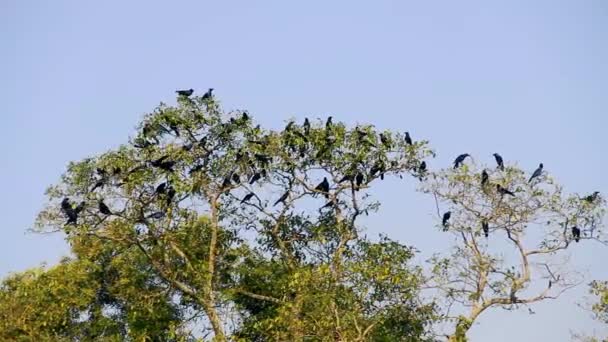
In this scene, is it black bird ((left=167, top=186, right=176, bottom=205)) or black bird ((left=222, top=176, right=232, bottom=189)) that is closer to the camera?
black bird ((left=167, top=186, right=176, bottom=205))

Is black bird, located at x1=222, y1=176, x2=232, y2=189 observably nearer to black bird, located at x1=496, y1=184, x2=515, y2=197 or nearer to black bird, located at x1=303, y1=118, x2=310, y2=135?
black bird, located at x1=303, y1=118, x2=310, y2=135

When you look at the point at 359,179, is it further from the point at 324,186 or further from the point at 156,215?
the point at 156,215

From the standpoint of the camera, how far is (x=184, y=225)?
51.1 ft

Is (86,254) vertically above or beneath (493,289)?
above

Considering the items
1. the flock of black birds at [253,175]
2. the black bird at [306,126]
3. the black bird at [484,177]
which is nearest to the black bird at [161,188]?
the flock of black birds at [253,175]

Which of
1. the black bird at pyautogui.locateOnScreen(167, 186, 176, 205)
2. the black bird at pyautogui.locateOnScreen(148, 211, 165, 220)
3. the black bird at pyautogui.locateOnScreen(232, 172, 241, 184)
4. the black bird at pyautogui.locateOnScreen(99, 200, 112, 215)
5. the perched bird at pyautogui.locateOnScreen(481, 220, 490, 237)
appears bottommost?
the perched bird at pyautogui.locateOnScreen(481, 220, 490, 237)

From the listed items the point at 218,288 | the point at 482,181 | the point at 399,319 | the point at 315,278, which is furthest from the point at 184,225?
the point at 482,181

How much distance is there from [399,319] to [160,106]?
5.78 meters

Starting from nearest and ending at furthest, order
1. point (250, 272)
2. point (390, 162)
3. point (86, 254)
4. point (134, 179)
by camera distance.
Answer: point (134, 179), point (390, 162), point (250, 272), point (86, 254)

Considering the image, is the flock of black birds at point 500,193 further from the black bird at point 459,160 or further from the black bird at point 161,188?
the black bird at point 161,188

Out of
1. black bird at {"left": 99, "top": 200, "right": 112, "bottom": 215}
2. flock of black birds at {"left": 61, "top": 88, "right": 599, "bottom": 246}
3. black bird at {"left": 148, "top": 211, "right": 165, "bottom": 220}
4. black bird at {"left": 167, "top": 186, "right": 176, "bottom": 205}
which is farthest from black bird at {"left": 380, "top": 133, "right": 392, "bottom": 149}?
Answer: black bird at {"left": 99, "top": 200, "right": 112, "bottom": 215}

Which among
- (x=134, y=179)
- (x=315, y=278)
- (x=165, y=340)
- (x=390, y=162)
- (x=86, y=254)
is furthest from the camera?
(x=86, y=254)

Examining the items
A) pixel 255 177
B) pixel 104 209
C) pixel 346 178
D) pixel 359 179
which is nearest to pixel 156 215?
pixel 104 209

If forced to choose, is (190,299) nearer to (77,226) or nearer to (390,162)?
(77,226)
